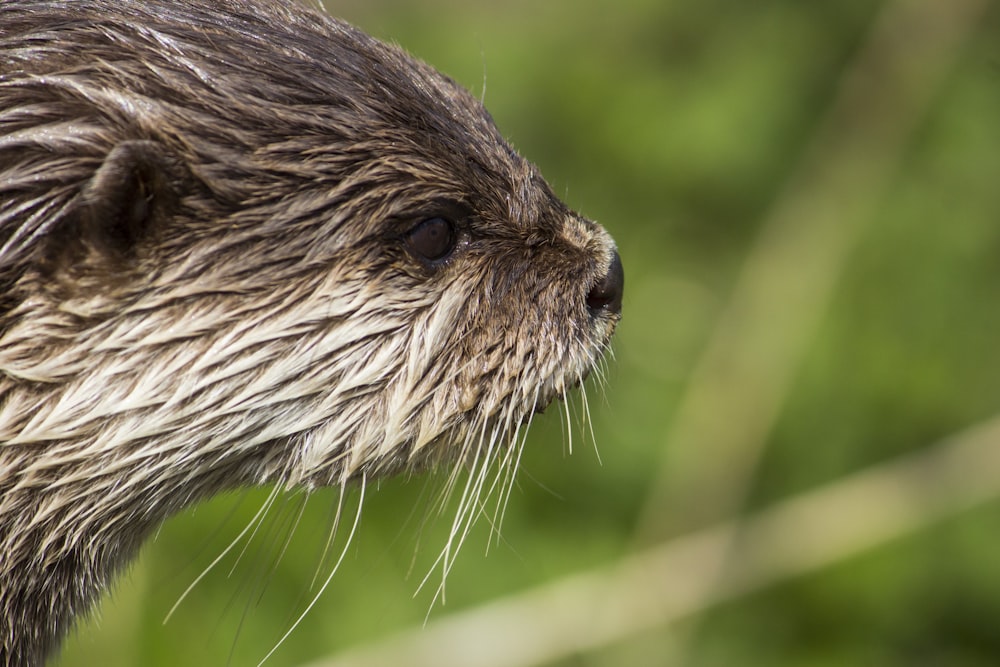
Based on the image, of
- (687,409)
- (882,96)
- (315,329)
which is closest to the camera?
(315,329)

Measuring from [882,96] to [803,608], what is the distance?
163 centimetres

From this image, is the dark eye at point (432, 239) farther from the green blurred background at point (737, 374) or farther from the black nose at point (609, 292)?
the green blurred background at point (737, 374)

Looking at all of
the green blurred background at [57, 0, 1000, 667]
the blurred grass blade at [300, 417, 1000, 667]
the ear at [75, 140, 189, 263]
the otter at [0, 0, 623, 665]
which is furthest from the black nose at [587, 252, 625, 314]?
the blurred grass blade at [300, 417, 1000, 667]

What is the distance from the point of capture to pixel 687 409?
347 centimetres

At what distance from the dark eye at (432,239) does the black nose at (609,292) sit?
281 millimetres

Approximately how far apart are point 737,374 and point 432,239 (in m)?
1.84

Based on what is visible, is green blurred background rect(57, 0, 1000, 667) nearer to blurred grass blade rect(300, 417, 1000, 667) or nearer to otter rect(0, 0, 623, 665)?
blurred grass blade rect(300, 417, 1000, 667)

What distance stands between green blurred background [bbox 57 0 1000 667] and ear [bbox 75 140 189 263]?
1.33 meters

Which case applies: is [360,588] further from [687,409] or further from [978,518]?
[978,518]

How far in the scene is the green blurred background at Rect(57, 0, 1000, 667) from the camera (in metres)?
3.17

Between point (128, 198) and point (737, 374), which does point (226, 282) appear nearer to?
point (128, 198)

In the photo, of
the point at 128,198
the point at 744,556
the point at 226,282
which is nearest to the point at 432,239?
the point at 226,282

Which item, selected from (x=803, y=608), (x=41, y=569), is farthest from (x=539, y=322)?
(x=803, y=608)

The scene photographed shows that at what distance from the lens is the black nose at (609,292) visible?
6.66 feet
